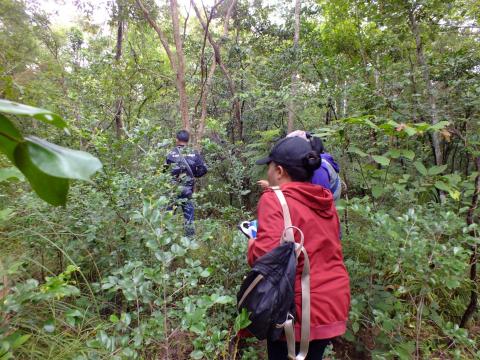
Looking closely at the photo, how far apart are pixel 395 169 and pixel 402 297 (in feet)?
5.65

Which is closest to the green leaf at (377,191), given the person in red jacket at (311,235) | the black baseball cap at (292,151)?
the person in red jacket at (311,235)

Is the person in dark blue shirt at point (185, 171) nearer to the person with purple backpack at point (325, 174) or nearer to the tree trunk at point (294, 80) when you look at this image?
the person with purple backpack at point (325, 174)

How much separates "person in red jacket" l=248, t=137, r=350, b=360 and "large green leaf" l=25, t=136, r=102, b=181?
1234 millimetres

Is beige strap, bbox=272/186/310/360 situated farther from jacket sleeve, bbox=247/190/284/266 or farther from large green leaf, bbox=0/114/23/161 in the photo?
large green leaf, bbox=0/114/23/161

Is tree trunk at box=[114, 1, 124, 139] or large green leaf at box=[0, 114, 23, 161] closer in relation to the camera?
large green leaf at box=[0, 114, 23, 161]

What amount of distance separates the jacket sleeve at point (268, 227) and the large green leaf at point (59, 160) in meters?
1.23

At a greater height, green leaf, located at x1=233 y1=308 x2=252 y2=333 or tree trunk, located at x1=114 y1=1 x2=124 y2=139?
tree trunk, located at x1=114 y1=1 x2=124 y2=139

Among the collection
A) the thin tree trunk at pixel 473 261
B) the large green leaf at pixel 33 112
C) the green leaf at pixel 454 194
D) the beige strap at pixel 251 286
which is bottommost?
the thin tree trunk at pixel 473 261

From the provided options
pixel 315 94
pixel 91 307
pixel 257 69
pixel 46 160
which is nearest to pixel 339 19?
pixel 315 94

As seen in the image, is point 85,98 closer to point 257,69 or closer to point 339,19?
point 257,69

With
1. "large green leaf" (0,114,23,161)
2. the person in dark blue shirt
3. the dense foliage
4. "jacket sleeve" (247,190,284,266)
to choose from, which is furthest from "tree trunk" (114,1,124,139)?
"large green leaf" (0,114,23,161)

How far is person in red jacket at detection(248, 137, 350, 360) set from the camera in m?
1.57

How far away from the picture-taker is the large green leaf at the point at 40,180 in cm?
35

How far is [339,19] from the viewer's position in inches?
220
